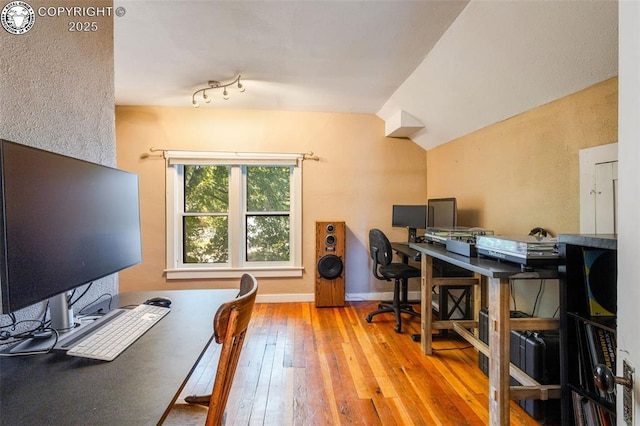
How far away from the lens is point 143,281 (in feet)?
11.1

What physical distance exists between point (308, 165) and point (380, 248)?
1.43m

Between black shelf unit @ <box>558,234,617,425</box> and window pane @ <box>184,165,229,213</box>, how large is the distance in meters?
3.30

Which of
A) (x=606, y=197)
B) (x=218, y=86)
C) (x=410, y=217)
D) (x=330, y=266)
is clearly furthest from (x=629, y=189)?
(x=218, y=86)

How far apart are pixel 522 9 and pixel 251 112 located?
2.81 m

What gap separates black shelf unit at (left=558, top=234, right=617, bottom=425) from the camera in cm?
109

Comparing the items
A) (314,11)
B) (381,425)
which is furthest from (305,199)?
(381,425)

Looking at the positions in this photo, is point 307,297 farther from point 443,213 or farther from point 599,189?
point 599,189

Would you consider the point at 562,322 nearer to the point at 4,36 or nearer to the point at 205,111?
the point at 4,36

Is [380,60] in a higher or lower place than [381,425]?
higher

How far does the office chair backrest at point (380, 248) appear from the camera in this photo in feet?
9.21

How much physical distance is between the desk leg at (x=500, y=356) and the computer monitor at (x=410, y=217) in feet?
5.61

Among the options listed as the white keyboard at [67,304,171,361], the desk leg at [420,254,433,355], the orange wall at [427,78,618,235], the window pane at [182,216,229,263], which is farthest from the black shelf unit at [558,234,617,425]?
the window pane at [182,216,229,263]

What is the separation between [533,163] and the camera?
2041 mm
